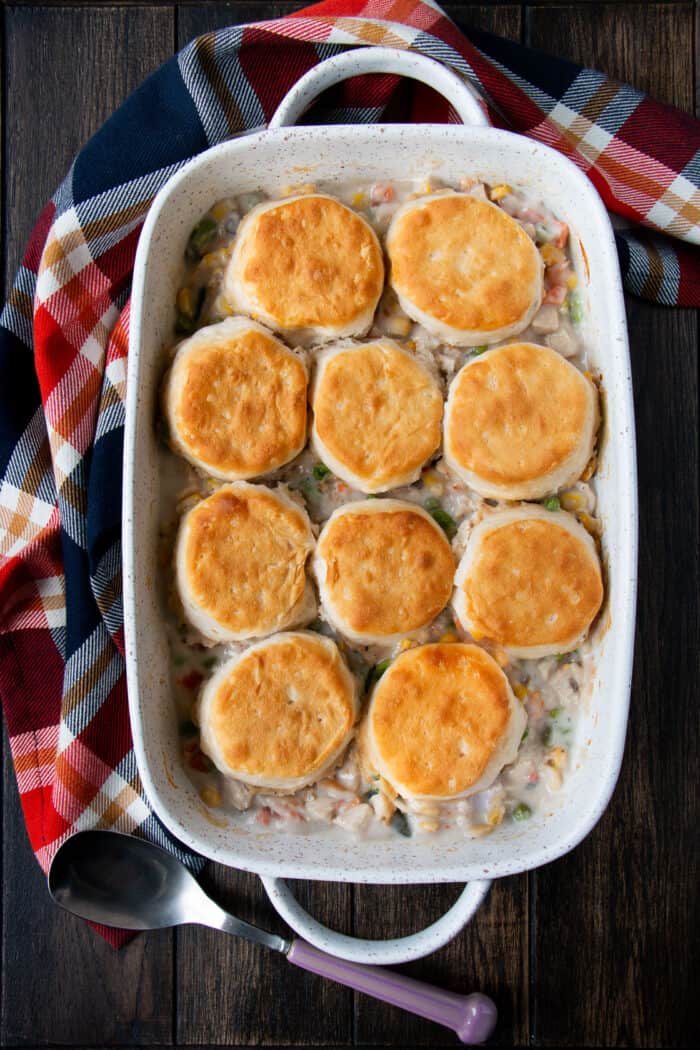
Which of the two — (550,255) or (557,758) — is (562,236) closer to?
(550,255)

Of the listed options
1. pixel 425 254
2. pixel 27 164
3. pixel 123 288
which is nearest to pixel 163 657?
pixel 123 288

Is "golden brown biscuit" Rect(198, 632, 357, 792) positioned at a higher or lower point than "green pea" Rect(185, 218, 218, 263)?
lower

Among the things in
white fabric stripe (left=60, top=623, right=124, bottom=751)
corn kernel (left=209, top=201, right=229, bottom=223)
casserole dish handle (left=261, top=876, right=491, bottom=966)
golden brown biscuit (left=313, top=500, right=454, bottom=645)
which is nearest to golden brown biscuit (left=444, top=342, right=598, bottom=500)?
golden brown biscuit (left=313, top=500, right=454, bottom=645)

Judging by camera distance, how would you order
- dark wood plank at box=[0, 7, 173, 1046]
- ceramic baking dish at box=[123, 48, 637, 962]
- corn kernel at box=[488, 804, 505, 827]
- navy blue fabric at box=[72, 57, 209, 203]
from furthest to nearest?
dark wood plank at box=[0, 7, 173, 1046] → navy blue fabric at box=[72, 57, 209, 203] → corn kernel at box=[488, 804, 505, 827] → ceramic baking dish at box=[123, 48, 637, 962]

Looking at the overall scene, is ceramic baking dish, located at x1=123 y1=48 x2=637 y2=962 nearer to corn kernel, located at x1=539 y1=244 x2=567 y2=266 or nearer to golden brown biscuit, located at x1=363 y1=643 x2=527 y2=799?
corn kernel, located at x1=539 y1=244 x2=567 y2=266

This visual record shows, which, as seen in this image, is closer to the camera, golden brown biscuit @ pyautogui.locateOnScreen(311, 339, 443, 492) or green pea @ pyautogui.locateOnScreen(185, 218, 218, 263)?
golden brown biscuit @ pyautogui.locateOnScreen(311, 339, 443, 492)

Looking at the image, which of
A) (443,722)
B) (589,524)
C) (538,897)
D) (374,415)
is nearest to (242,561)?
(374,415)

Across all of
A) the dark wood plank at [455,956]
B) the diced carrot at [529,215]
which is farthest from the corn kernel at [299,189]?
the dark wood plank at [455,956]

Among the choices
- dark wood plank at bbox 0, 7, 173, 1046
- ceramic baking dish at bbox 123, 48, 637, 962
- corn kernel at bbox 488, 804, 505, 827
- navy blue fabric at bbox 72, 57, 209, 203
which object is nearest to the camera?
ceramic baking dish at bbox 123, 48, 637, 962
